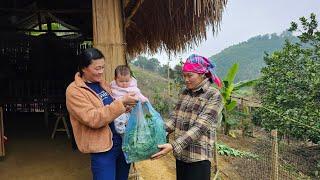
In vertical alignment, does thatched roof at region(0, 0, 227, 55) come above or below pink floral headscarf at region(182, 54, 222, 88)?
above

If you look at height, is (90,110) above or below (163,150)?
above

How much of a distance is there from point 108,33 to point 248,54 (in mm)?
49472

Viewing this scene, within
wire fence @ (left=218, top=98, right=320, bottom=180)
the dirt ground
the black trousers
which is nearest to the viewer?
the black trousers

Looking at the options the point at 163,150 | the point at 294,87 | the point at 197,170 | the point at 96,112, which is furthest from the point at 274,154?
the point at 294,87

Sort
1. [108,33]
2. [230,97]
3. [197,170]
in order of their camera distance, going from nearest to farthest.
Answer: [197,170]
[108,33]
[230,97]

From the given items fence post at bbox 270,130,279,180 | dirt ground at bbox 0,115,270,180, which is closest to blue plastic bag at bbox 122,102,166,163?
dirt ground at bbox 0,115,270,180

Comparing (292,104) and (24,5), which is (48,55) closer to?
(24,5)

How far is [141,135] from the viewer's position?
8.25 ft

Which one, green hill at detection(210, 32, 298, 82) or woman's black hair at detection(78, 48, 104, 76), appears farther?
green hill at detection(210, 32, 298, 82)

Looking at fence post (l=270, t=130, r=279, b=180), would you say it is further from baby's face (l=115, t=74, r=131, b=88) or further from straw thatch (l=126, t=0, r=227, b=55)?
baby's face (l=115, t=74, r=131, b=88)

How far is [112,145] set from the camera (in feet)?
8.57

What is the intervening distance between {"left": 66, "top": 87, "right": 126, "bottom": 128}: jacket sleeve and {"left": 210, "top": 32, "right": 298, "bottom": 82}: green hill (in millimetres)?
41260

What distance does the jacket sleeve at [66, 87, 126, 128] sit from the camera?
2.38 metres

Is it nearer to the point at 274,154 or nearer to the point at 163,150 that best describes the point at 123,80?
the point at 163,150
